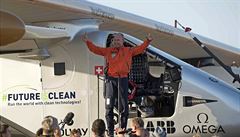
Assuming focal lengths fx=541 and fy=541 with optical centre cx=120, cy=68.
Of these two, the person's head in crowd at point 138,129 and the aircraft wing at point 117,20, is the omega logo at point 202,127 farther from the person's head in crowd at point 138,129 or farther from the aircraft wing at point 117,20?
the aircraft wing at point 117,20

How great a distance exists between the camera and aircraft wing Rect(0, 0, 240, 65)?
10031 millimetres

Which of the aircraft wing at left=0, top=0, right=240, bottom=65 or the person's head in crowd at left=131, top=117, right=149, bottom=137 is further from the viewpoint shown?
the aircraft wing at left=0, top=0, right=240, bottom=65

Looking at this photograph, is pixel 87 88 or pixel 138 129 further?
pixel 87 88

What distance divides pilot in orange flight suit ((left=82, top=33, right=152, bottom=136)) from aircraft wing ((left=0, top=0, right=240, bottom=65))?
1.93 metres

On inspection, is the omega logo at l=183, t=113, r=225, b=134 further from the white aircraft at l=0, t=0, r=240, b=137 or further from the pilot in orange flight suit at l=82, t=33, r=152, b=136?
the pilot in orange flight suit at l=82, t=33, r=152, b=136

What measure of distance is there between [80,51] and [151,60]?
130 centimetres

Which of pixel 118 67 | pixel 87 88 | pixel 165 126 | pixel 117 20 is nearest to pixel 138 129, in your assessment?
pixel 118 67

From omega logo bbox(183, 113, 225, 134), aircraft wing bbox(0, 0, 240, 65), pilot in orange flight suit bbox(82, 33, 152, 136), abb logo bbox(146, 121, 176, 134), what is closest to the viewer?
pilot in orange flight suit bbox(82, 33, 152, 136)

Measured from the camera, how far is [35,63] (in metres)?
9.17

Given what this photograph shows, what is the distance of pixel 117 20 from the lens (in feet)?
42.5

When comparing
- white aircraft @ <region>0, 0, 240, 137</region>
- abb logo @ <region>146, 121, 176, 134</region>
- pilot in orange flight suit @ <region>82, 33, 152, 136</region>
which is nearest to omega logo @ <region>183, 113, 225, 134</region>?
white aircraft @ <region>0, 0, 240, 137</region>

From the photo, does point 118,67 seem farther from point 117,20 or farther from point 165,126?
point 117,20

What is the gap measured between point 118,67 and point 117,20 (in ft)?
16.1

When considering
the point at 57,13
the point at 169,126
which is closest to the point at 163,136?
the point at 169,126
